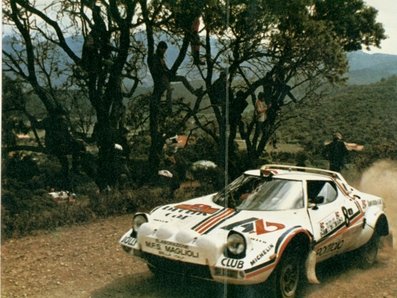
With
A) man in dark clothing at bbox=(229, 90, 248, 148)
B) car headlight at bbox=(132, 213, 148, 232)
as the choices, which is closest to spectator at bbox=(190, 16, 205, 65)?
man in dark clothing at bbox=(229, 90, 248, 148)

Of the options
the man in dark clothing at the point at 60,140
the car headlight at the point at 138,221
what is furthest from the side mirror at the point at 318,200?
the man in dark clothing at the point at 60,140

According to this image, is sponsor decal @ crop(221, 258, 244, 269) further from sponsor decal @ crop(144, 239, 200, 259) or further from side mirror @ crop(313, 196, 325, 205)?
side mirror @ crop(313, 196, 325, 205)

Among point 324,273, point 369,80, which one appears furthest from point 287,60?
point 324,273

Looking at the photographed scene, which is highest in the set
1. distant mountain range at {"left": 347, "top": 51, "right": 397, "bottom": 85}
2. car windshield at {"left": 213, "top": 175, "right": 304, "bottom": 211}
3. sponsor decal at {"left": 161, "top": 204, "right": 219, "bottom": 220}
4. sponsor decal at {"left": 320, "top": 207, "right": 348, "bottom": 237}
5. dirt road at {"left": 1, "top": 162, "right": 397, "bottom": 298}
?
distant mountain range at {"left": 347, "top": 51, "right": 397, "bottom": 85}

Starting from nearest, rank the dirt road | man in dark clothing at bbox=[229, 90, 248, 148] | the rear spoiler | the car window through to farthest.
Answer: the dirt road → the car window → the rear spoiler → man in dark clothing at bbox=[229, 90, 248, 148]

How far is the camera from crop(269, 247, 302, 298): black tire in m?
4.98

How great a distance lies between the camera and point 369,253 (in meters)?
6.16

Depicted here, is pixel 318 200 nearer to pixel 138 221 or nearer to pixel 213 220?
pixel 213 220

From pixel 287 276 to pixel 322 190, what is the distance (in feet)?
3.61

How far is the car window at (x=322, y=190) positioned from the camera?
569 cm

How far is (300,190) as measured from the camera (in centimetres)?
563

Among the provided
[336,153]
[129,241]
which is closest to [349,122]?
[336,153]

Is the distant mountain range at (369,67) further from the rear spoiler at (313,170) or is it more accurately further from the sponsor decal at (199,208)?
the sponsor decal at (199,208)

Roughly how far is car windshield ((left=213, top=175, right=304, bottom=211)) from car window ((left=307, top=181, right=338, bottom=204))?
121mm
